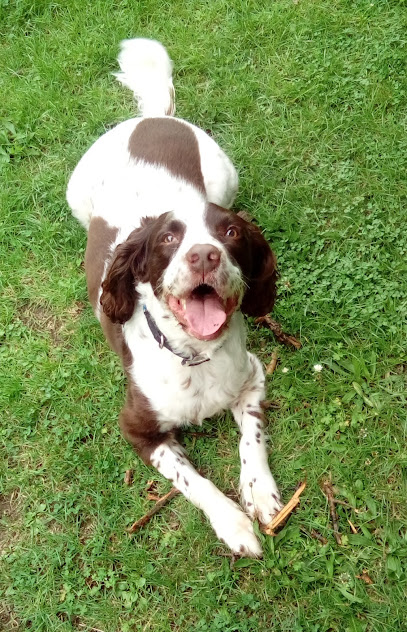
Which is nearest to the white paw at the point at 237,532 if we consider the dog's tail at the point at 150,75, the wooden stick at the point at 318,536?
the wooden stick at the point at 318,536

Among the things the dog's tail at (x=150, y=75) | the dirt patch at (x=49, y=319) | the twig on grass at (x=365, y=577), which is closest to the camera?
the twig on grass at (x=365, y=577)

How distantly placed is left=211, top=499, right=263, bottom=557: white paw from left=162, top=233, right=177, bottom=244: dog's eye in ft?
4.18

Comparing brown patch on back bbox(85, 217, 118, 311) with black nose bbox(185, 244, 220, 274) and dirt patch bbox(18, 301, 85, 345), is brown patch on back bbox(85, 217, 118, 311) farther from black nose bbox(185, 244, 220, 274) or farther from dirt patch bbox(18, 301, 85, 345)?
black nose bbox(185, 244, 220, 274)

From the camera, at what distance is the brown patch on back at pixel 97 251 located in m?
3.56

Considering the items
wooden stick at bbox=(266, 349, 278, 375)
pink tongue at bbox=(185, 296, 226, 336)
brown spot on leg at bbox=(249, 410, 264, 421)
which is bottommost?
brown spot on leg at bbox=(249, 410, 264, 421)

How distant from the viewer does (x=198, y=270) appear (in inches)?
103

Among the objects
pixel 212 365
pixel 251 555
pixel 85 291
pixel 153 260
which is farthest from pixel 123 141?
pixel 251 555

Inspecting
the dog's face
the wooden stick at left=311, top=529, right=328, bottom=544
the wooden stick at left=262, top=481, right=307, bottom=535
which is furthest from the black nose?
the wooden stick at left=311, top=529, right=328, bottom=544

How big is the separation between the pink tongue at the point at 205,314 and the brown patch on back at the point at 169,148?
3.58 feet

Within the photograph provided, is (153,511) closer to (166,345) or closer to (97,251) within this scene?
(166,345)

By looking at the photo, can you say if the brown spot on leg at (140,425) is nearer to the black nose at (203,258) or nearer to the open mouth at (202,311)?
the open mouth at (202,311)

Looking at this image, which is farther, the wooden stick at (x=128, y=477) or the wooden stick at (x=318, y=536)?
the wooden stick at (x=128, y=477)

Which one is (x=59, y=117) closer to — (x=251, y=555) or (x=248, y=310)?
(x=248, y=310)

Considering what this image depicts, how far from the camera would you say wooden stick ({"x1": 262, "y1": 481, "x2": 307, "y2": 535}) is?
10.1ft
